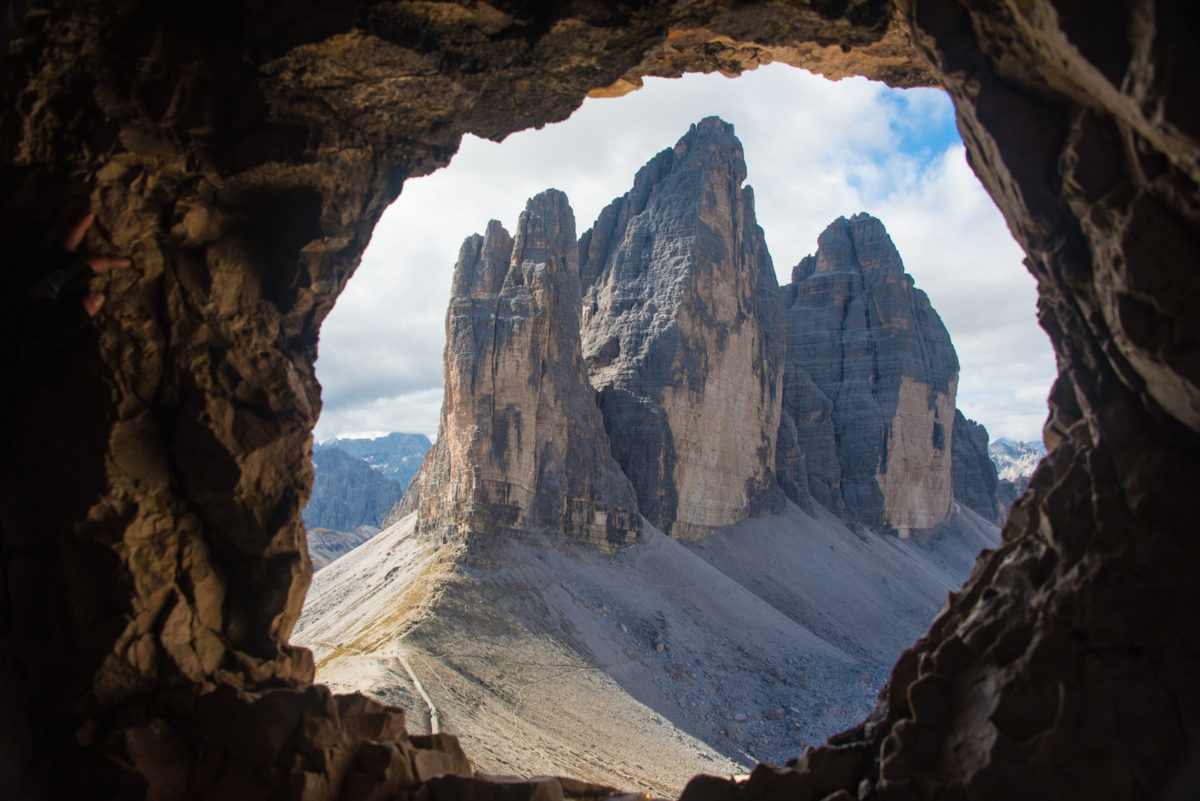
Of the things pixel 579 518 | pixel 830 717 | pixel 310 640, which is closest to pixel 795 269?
pixel 579 518

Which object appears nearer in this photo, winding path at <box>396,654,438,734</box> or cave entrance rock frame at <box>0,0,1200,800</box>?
cave entrance rock frame at <box>0,0,1200,800</box>

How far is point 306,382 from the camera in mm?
7551

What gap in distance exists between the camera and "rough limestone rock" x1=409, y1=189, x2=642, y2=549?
30.9 metres

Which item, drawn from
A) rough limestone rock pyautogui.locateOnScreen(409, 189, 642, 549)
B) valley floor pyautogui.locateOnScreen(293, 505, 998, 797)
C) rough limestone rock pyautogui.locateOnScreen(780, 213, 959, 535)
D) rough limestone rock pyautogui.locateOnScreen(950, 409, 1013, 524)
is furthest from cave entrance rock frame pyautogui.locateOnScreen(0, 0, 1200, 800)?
rough limestone rock pyautogui.locateOnScreen(950, 409, 1013, 524)

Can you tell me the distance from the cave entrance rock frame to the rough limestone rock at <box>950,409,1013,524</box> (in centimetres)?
8246

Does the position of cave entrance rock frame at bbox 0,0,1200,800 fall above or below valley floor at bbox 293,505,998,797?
above

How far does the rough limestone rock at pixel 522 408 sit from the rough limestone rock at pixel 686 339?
694cm

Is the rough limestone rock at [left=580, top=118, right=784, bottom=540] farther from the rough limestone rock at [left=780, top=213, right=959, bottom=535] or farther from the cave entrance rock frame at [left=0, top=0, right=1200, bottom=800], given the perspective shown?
the cave entrance rock frame at [left=0, top=0, right=1200, bottom=800]

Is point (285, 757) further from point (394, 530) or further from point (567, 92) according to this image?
point (394, 530)

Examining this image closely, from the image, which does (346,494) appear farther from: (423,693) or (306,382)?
(306,382)

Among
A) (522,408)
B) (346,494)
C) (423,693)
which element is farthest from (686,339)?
(346,494)

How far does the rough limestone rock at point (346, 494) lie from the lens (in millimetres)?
136875

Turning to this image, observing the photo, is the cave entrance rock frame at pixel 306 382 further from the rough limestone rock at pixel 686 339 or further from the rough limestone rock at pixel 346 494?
the rough limestone rock at pixel 346 494

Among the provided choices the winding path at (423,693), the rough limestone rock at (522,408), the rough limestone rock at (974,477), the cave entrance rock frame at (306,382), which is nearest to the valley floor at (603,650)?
the winding path at (423,693)
